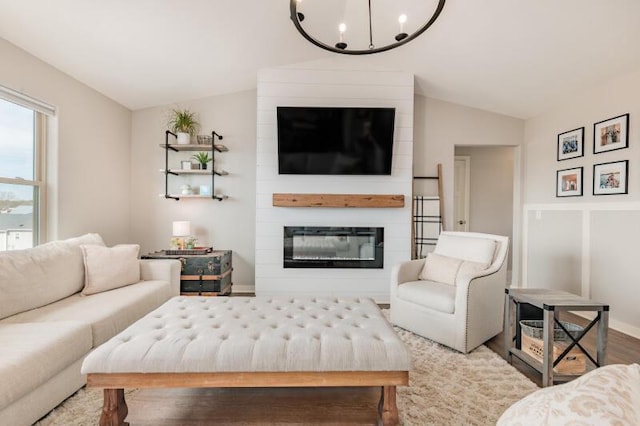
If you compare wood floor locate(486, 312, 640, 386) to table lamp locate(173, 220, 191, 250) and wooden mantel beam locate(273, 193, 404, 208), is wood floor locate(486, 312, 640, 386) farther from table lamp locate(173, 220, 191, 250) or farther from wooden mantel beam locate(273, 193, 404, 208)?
table lamp locate(173, 220, 191, 250)

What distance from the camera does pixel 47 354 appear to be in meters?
1.53

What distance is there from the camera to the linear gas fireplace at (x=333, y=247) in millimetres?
3717

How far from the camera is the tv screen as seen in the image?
3549mm

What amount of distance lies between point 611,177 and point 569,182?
47cm

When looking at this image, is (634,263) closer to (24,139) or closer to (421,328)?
(421,328)

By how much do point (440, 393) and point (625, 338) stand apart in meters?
2.08

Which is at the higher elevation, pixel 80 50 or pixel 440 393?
pixel 80 50

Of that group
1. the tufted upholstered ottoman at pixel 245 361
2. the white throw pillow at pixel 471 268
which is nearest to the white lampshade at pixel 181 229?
the tufted upholstered ottoman at pixel 245 361

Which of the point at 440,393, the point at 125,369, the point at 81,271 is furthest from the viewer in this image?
the point at 81,271

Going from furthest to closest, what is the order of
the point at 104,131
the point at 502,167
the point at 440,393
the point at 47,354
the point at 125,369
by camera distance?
1. the point at 502,167
2. the point at 104,131
3. the point at 440,393
4. the point at 47,354
5. the point at 125,369

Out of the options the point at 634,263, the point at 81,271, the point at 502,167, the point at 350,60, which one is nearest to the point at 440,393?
the point at 634,263

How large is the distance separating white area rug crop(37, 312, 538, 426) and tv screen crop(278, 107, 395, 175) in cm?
211

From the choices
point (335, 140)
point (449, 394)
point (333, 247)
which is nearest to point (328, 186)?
point (335, 140)

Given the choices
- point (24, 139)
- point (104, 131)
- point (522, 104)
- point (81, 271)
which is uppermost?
point (522, 104)
